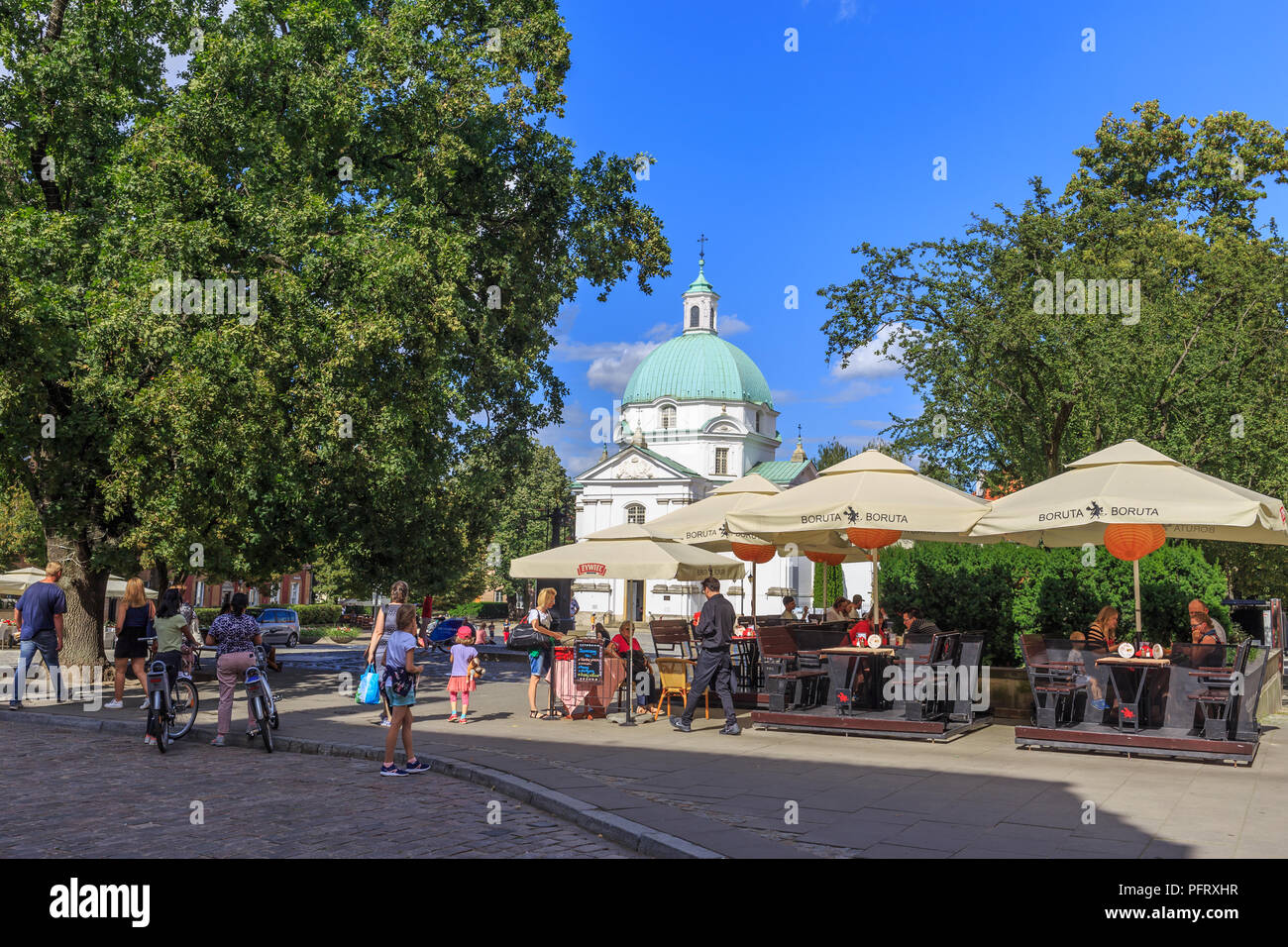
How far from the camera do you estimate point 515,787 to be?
9094mm

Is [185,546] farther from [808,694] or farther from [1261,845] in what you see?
[1261,845]

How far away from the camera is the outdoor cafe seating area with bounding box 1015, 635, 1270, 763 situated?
427 inches

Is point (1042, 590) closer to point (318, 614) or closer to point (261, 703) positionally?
point (261, 703)

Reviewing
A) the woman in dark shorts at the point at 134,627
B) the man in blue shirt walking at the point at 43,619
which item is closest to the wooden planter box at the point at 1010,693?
the woman in dark shorts at the point at 134,627

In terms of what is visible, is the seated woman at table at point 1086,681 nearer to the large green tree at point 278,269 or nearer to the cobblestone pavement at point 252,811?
the cobblestone pavement at point 252,811

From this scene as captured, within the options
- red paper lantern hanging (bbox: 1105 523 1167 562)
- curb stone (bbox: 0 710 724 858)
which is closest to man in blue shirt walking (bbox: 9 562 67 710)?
curb stone (bbox: 0 710 724 858)

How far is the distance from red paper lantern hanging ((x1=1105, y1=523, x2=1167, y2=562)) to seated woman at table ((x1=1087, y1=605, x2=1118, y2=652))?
828 millimetres

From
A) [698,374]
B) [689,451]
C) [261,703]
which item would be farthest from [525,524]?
[261,703]

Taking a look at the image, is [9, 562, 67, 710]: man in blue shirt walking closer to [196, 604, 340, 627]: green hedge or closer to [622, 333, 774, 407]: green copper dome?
[196, 604, 340, 627]: green hedge

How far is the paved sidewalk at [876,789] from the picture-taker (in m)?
6.98

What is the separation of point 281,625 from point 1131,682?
3705 cm

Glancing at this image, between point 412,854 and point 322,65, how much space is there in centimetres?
1803

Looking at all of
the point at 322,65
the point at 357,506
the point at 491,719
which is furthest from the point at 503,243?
the point at 491,719
